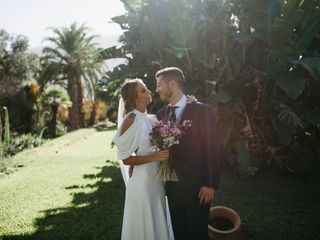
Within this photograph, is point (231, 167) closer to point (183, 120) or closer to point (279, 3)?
point (279, 3)

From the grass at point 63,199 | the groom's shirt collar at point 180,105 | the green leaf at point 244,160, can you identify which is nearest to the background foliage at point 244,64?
the green leaf at point 244,160

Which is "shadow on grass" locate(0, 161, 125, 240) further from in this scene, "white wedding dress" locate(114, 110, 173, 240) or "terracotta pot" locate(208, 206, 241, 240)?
"white wedding dress" locate(114, 110, 173, 240)

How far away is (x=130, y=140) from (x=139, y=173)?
0.39 metres

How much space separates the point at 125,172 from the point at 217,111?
14.2 ft

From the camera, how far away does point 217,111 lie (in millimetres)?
8688

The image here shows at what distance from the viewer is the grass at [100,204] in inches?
233

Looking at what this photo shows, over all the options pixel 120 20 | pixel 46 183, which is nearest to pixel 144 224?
pixel 46 183

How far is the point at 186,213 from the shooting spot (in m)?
4.16

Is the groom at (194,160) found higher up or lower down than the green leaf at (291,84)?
lower down

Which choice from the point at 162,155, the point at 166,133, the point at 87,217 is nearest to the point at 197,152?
the point at 162,155

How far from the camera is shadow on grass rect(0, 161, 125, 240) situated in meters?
5.88

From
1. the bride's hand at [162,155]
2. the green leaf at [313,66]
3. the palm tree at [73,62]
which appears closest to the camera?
the bride's hand at [162,155]

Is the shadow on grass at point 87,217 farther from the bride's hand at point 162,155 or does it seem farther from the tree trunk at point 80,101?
the tree trunk at point 80,101

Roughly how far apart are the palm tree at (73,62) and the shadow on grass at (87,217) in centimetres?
2139
